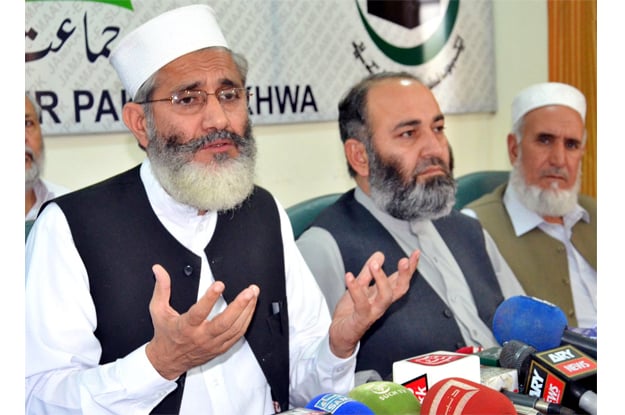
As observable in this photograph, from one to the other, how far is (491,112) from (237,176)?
64.6 inches

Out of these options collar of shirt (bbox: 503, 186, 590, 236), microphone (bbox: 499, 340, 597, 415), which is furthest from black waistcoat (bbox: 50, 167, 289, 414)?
collar of shirt (bbox: 503, 186, 590, 236)

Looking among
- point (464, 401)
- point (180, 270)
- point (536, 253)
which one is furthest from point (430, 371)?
point (536, 253)

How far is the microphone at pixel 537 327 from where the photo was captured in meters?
2.03

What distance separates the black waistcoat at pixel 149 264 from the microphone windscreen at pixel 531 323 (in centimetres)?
59

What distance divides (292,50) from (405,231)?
72cm

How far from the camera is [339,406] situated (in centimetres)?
144

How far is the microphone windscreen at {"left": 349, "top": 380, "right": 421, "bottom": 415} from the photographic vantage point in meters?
1.52

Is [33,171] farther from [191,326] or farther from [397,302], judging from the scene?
[397,302]

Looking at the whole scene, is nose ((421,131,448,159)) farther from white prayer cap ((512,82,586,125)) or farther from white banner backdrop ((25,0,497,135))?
white prayer cap ((512,82,586,125))

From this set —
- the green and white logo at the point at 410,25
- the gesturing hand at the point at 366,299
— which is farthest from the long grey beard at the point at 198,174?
the green and white logo at the point at 410,25

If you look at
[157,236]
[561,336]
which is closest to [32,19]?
[157,236]

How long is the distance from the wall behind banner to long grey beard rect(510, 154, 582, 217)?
0.24 meters

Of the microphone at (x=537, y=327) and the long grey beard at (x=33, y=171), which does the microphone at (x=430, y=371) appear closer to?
the microphone at (x=537, y=327)
